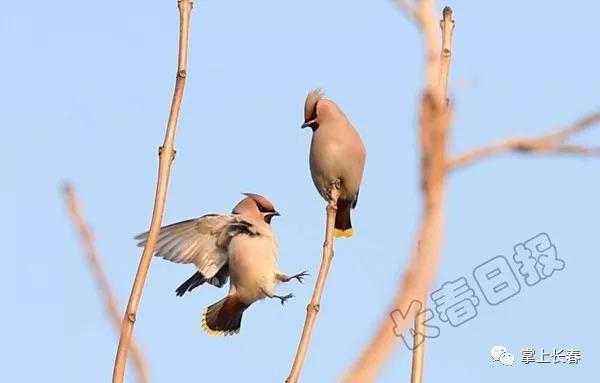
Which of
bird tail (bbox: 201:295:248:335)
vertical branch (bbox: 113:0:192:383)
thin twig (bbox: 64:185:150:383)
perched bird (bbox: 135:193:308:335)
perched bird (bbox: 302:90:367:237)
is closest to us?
thin twig (bbox: 64:185:150:383)

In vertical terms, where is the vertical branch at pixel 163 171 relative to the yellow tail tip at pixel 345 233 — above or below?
below

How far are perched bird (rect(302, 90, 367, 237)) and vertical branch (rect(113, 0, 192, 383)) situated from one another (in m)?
3.23

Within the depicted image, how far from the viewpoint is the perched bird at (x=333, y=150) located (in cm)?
552

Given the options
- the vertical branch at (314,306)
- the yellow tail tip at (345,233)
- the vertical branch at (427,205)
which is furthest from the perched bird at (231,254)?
the vertical branch at (427,205)

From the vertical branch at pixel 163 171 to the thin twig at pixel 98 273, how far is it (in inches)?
26.2

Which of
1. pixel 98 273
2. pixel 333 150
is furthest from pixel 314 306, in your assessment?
pixel 333 150

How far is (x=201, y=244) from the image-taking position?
19.4ft

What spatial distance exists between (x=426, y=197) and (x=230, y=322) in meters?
5.75

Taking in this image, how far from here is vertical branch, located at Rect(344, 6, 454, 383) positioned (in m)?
0.49

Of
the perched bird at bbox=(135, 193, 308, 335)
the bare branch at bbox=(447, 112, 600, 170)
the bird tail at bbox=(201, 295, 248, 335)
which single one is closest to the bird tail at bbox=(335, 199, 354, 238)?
the perched bird at bbox=(135, 193, 308, 335)

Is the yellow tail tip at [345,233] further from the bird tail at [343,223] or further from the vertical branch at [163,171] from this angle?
the vertical branch at [163,171]

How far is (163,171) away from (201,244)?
382 cm

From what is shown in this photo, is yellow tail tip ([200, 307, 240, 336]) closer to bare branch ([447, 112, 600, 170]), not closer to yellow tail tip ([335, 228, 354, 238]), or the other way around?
yellow tail tip ([335, 228, 354, 238])

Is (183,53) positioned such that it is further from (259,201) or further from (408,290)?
(259,201)
